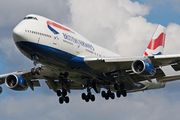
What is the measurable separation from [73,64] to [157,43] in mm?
19327

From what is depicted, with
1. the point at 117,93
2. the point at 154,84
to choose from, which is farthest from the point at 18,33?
the point at 154,84

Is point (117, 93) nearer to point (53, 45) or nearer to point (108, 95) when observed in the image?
point (108, 95)

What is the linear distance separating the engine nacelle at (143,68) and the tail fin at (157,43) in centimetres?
1371

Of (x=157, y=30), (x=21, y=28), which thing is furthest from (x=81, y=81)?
(x=157, y=30)

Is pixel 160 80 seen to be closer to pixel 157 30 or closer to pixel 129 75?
pixel 129 75

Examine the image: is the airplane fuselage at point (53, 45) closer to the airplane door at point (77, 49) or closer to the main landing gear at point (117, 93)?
the airplane door at point (77, 49)

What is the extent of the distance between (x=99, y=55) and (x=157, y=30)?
54.5 ft

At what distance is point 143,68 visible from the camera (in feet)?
90.9

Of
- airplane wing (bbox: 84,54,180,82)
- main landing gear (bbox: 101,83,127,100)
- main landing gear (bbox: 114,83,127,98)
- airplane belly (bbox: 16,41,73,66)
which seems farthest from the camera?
main landing gear (bbox: 101,83,127,100)

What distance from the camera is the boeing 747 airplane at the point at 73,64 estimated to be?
85.6 ft

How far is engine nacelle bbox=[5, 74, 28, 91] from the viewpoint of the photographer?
34.2 meters

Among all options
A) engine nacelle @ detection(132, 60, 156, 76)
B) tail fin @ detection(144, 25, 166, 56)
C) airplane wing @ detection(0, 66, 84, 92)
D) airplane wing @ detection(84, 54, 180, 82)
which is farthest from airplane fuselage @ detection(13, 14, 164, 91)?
tail fin @ detection(144, 25, 166, 56)

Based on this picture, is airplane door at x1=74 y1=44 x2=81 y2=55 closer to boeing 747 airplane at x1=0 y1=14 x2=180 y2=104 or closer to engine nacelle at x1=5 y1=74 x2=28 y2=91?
boeing 747 airplane at x1=0 y1=14 x2=180 y2=104

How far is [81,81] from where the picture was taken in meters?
33.9
